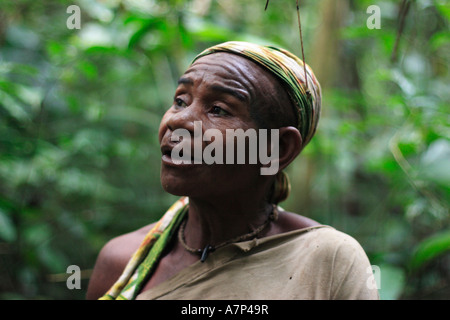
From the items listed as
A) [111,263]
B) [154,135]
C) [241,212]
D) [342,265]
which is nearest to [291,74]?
[241,212]

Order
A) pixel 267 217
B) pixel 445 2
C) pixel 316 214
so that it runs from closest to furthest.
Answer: pixel 267 217 < pixel 445 2 < pixel 316 214

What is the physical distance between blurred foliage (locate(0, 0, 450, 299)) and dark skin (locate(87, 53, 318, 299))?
0.80 metres

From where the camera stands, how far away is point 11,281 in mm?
2506

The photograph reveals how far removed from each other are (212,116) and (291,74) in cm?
29

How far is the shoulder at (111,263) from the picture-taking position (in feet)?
4.82

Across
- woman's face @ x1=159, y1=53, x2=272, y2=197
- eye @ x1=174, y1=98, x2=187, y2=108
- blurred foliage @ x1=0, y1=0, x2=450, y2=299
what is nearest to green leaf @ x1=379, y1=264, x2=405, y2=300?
blurred foliage @ x1=0, y1=0, x2=450, y2=299

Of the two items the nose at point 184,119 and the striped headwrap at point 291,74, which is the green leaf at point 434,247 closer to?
the striped headwrap at point 291,74

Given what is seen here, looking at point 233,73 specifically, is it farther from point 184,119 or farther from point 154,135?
point 154,135

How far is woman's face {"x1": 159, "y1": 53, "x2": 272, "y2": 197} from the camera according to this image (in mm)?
1146

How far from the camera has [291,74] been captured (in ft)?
4.10

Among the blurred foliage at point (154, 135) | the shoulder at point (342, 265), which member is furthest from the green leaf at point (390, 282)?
the shoulder at point (342, 265)
